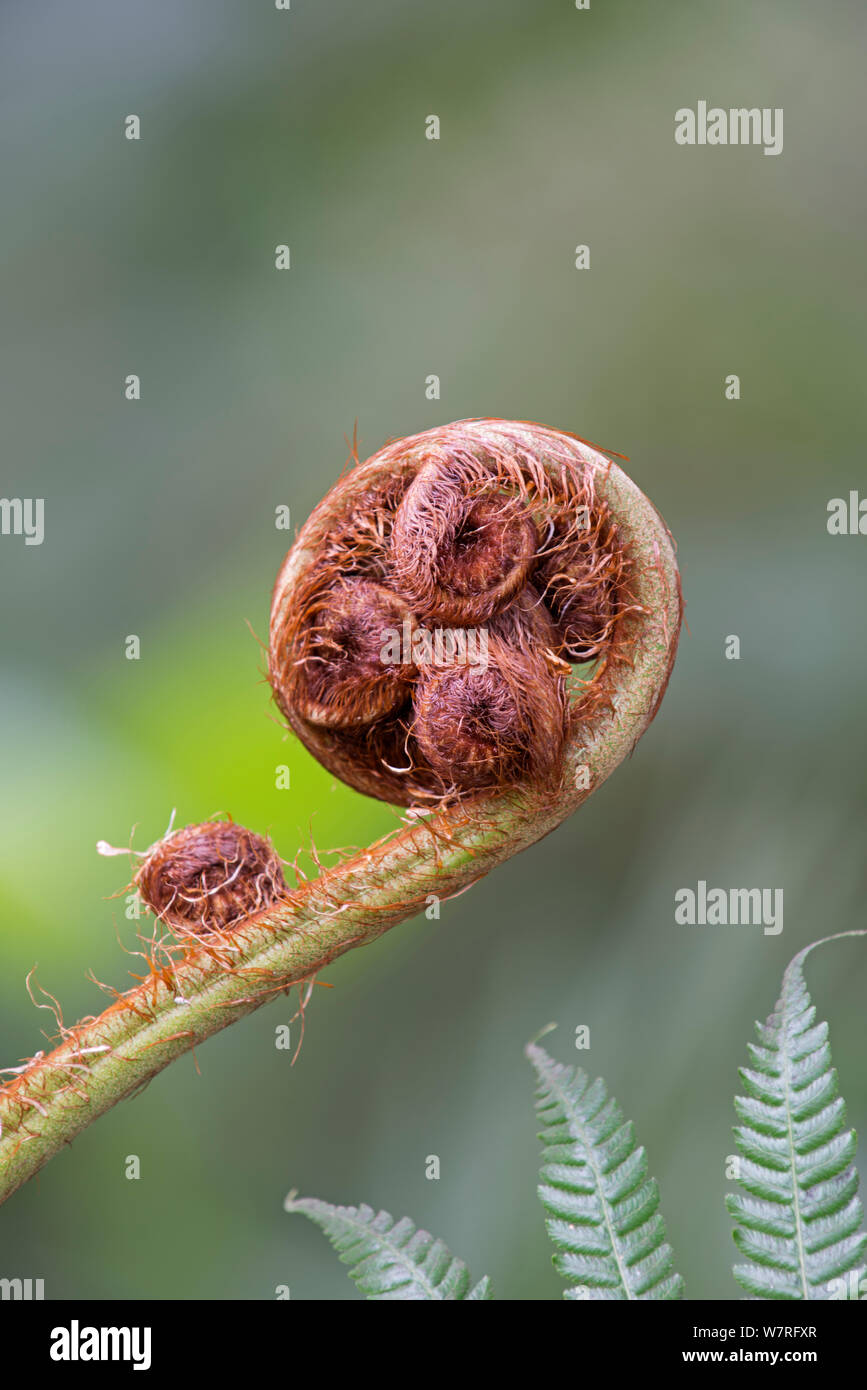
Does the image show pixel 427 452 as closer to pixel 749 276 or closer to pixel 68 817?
pixel 68 817

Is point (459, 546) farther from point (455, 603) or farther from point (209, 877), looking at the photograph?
point (209, 877)

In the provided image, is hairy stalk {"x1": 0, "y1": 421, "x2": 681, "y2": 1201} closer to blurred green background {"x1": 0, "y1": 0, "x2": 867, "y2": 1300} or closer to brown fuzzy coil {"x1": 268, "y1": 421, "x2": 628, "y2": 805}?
brown fuzzy coil {"x1": 268, "y1": 421, "x2": 628, "y2": 805}

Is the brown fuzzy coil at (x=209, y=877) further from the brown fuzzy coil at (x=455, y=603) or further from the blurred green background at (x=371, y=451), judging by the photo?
the blurred green background at (x=371, y=451)

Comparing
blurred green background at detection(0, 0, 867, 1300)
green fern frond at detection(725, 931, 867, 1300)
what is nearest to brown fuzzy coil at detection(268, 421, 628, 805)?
green fern frond at detection(725, 931, 867, 1300)

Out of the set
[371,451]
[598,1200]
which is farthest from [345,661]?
[371,451]

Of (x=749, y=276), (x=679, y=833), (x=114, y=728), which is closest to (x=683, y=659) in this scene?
(x=679, y=833)

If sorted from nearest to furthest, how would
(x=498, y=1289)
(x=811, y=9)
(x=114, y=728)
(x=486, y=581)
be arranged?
(x=486, y=581) < (x=498, y=1289) < (x=114, y=728) < (x=811, y=9)
